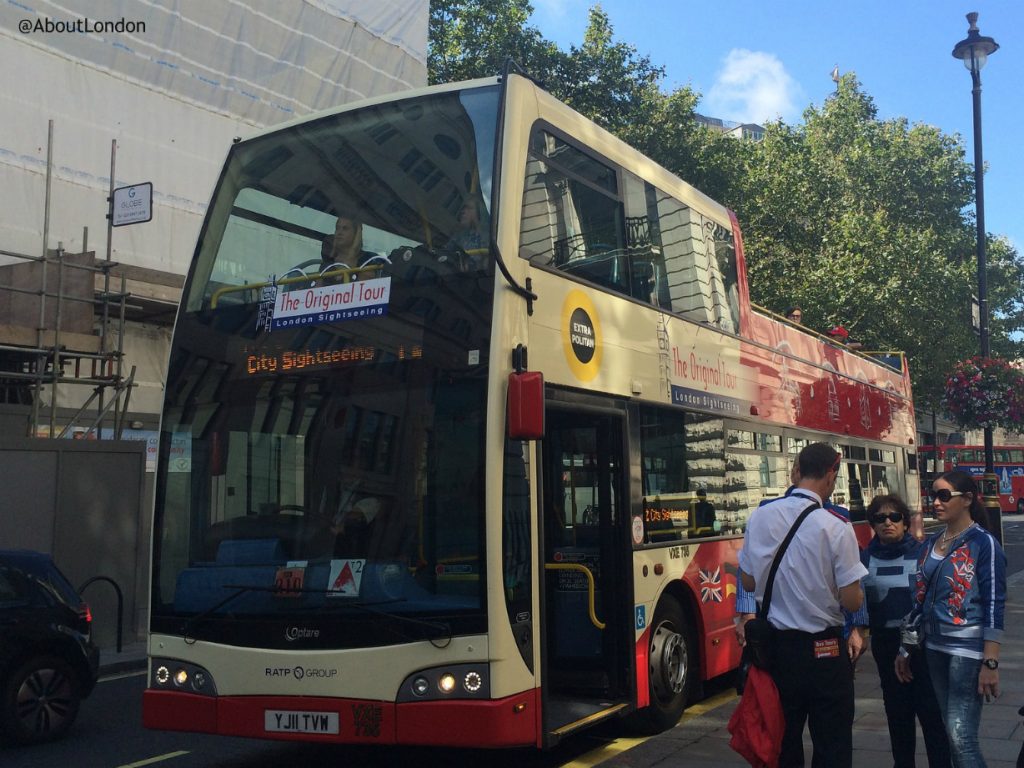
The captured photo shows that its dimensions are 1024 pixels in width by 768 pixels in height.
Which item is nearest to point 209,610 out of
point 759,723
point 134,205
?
point 759,723

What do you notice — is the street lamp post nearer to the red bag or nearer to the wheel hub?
the wheel hub

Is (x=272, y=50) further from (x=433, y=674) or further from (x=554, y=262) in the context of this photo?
(x=433, y=674)

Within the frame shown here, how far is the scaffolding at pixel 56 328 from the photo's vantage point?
13719 mm

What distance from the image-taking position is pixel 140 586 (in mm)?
13984

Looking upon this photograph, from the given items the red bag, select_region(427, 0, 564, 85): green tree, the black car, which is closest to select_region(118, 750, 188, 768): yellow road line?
the black car

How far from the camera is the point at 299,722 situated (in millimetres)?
5969

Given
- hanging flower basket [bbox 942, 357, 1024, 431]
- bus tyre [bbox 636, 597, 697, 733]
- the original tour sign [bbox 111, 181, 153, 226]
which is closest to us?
bus tyre [bbox 636, 597, 697, 733]

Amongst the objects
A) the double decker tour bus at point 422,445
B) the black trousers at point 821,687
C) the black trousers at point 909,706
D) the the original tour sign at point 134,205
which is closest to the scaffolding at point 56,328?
the the original tour sign at point 134,205

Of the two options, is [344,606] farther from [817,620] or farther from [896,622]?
[896,622]

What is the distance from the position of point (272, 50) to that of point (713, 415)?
48.5 ft

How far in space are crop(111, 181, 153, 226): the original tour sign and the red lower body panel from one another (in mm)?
8979

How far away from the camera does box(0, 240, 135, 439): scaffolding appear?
13719 millimetres

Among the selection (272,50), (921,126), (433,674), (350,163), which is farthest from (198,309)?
(921,126)

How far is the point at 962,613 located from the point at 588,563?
3.27m
